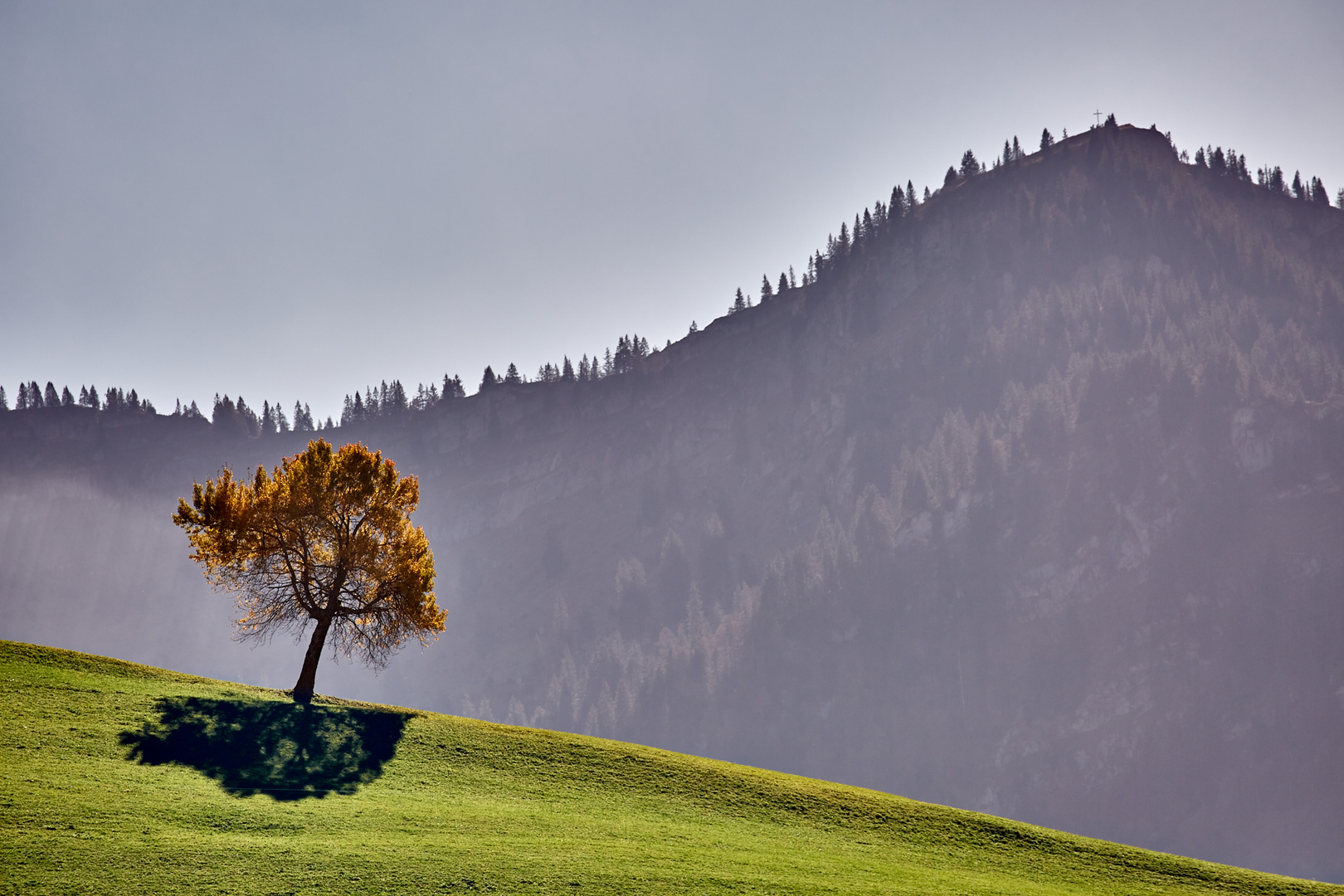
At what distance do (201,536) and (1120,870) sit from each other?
41.2 m

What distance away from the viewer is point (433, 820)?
30109 millimetres

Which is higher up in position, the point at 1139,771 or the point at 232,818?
the point at 232,818

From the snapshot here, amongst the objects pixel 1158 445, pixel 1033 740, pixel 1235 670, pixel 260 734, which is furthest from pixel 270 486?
pixel 1158 445

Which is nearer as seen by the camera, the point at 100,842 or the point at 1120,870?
the point at 100,842

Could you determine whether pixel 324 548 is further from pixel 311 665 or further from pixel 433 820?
pixel 433 820

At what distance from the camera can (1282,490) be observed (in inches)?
7352

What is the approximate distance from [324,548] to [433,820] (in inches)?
786

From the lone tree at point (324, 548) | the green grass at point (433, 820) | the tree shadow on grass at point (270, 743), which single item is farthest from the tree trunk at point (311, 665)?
the tree shadow on grass at point (270, 743)

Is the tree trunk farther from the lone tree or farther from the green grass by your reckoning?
the green grass

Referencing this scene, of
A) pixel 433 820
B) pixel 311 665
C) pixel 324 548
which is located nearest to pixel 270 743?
pixel 433 820

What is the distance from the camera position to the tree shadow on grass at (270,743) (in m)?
32.3

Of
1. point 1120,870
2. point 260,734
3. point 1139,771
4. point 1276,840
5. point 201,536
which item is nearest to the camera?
point 1120,870

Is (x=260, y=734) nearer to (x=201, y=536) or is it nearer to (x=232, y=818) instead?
(x=232, y=818)

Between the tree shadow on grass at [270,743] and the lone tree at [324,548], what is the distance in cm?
501
